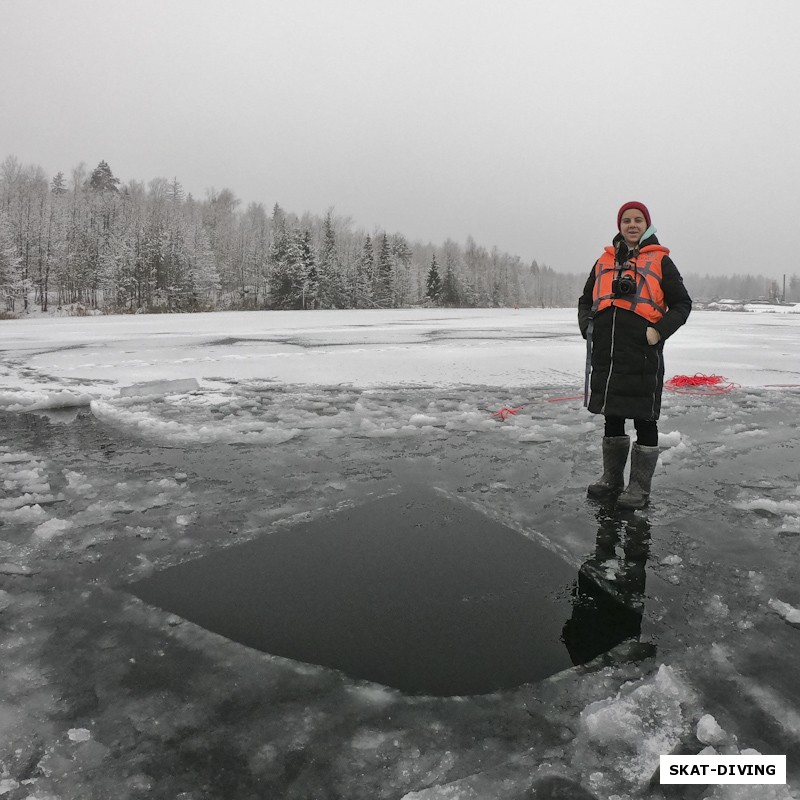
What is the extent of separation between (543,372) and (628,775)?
849cm

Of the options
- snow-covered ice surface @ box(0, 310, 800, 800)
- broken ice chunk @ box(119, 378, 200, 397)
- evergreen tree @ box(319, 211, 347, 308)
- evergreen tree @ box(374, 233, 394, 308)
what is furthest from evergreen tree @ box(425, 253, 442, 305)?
snow-covered ice surface @ box(0, 310, 800, 800)

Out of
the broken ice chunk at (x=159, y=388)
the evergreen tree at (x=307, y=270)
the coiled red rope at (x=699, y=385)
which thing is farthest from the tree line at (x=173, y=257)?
the coiled red rope at (x=699, y=385)

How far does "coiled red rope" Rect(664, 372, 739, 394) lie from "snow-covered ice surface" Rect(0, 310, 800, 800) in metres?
1.13

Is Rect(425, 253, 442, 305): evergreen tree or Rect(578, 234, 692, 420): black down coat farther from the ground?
Rect(425, 253, 442, 305): evergreen tree

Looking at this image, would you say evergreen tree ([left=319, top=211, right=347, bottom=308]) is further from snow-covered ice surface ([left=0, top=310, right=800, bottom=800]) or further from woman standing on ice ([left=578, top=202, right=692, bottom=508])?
woman standing on ice ([left=578, top=202, right=692, bottom=508])

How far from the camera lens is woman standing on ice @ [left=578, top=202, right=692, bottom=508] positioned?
3521 mm

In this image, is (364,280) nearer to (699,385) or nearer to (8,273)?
(8,273)

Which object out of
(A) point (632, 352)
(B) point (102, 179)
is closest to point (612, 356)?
(A) point (632, 352)

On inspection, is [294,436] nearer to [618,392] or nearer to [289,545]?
[289,545]

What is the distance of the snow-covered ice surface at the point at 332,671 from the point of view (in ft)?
5.16

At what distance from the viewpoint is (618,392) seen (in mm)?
3695

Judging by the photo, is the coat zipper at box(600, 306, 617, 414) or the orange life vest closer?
the orange life vest

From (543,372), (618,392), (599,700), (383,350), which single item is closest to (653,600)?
(599,700)

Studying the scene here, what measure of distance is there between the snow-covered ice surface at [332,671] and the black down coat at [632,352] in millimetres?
680
